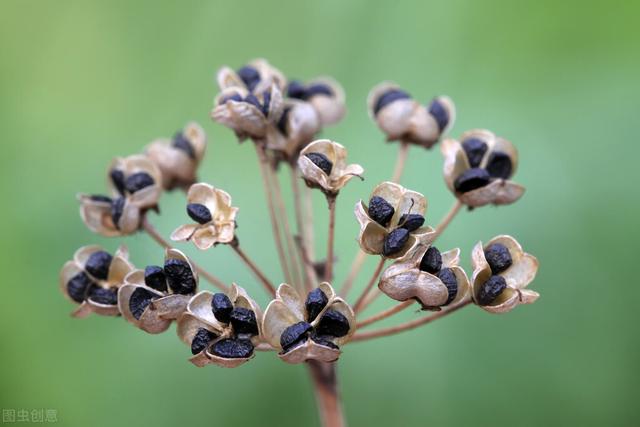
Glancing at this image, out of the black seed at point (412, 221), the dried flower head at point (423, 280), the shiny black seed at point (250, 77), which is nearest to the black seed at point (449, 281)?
the dried flower head at point (423, 280)

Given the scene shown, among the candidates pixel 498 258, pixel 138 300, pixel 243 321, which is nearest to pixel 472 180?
pixel 498 258

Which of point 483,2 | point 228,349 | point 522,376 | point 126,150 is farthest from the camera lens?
point 483,2

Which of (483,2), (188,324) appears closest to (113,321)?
(188,324)

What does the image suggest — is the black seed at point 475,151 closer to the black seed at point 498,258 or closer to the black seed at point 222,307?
the black seed at point 498,258

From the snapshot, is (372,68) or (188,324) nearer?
(188,324)

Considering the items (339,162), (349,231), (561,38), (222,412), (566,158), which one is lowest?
(222,412)

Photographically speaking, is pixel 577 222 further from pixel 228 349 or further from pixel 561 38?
pixel 228 349

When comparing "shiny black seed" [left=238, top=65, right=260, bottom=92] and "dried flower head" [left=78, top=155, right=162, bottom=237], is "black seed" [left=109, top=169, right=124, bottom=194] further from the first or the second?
"shiny black seed" [left=238, top=65, right=260, bottom=92]
